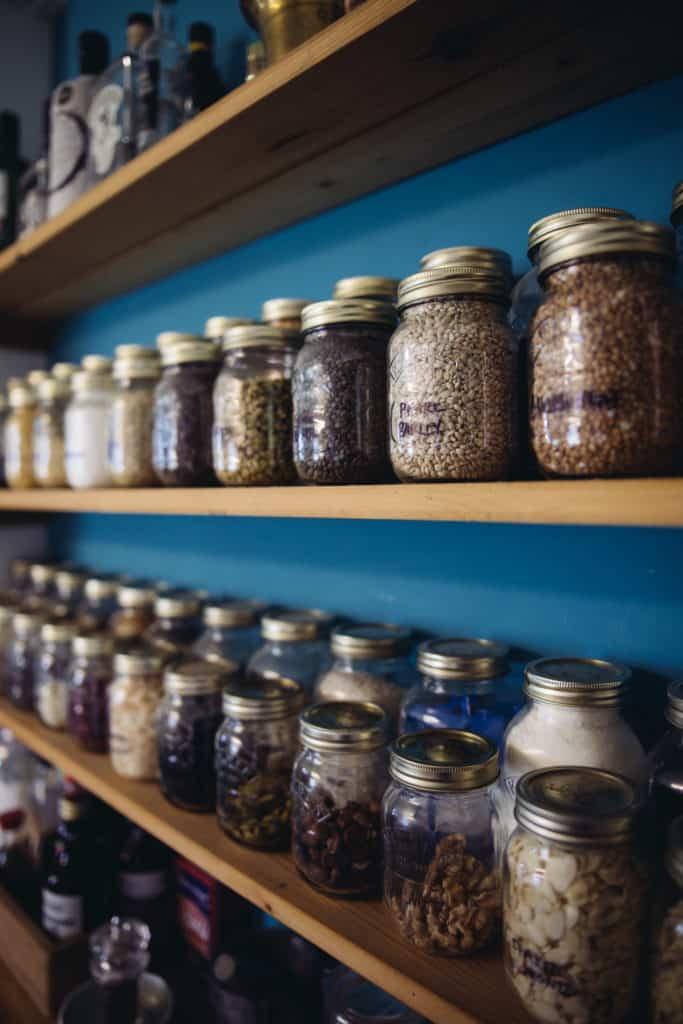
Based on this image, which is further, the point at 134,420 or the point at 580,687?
the point at 134,420

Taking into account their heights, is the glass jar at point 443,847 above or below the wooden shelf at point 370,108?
below

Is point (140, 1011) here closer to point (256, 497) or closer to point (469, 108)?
point (256, 497)

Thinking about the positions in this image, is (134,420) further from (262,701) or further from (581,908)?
(581,908)

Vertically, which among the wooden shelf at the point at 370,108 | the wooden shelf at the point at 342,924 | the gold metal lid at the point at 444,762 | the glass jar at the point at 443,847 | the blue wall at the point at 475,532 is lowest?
the wooden shelf at the point at 342,924

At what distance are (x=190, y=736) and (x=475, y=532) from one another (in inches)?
18.5

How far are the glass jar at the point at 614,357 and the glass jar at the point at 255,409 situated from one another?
1.19 ft

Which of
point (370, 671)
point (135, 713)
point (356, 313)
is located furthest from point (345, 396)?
point (135, 713)

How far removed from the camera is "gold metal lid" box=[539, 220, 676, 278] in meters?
0.56

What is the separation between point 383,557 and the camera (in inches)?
43.2

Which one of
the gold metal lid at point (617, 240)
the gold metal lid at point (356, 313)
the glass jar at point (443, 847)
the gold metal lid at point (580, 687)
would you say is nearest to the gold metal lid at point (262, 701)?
the glass jar at point (443, 847)

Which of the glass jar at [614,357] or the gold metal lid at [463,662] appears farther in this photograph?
the gold metal lid at [463,662]

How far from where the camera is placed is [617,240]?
0.56 m

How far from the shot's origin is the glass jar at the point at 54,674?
1.33 metres

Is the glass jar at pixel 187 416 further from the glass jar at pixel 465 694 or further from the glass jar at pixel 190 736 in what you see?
the glass jar at pixel 465 694
